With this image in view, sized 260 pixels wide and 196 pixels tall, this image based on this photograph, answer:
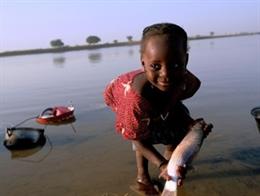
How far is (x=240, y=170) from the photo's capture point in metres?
4.59

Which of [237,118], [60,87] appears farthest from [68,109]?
[60,87]

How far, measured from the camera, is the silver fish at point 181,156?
120 inches

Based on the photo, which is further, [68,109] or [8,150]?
[68,109]

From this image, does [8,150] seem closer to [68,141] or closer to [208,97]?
[68,141]

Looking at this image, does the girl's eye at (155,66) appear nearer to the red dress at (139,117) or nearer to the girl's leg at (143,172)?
the red dress at (139,117)

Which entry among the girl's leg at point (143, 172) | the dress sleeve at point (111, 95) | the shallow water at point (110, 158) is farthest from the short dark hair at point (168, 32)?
the shallow water at point (110, 158)

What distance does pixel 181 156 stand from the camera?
3.25 m

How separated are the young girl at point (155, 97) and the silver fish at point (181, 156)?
6cm

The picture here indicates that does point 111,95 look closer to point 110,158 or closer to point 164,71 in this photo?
point 110,158

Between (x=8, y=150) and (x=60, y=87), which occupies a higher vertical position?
(x=8, y=150)

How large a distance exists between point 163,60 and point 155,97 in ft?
2.11

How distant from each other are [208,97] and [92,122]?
9.72 feet

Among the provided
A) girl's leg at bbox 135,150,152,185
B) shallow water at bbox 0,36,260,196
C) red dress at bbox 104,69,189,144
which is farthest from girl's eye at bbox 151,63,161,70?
shallow water at bbox 0,36,260,196

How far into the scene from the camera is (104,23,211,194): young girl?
10.7 feet
